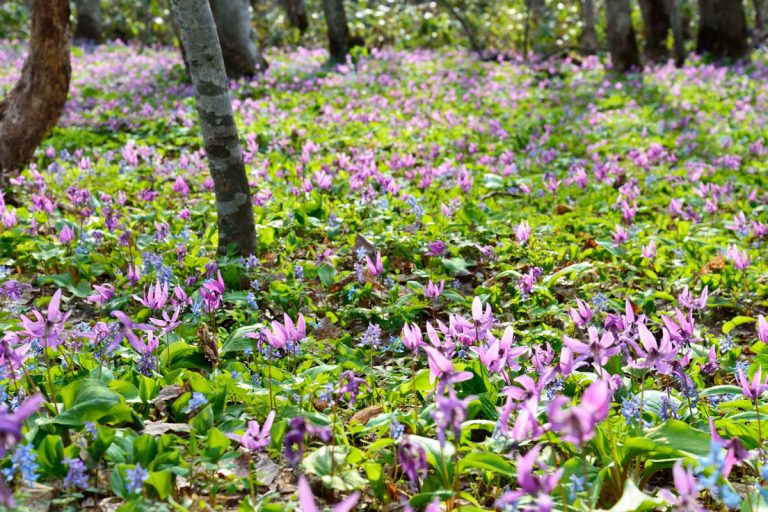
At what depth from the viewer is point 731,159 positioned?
26.1 ft

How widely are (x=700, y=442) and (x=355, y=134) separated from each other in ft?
24.6

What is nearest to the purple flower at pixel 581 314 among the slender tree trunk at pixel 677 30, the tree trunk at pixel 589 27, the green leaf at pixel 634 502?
the green leaf at pixel 634 502

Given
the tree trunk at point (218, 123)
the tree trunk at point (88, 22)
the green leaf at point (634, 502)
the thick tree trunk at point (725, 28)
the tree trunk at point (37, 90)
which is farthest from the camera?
the tree trunk at point (88, 22)

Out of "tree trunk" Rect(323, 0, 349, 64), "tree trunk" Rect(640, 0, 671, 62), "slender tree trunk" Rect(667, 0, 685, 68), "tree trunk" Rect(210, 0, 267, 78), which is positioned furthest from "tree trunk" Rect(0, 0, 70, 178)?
"tree trunk" Rect(640, 0, 671, 62)

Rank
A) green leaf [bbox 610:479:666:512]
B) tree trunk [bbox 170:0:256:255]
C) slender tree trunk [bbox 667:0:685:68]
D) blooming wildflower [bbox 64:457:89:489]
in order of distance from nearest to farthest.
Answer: green leaf [bbox 610:479:666:512] < blooming wildflower [bbox 64:457:89:489] < tree trunk [bbox 170:0:256:255] < slender tree trunk [bbox 667:0:685:68]

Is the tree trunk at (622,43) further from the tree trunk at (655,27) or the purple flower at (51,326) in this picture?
the purple flower at (51,326)

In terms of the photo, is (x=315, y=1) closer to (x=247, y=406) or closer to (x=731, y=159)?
(x=731, y=159)

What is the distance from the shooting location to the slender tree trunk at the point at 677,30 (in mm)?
15022

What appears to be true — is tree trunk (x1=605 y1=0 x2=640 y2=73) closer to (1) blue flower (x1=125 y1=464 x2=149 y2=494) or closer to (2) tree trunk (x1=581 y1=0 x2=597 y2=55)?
(2) tree trunk (x1=581 y1=0 x2=597 y2=55)

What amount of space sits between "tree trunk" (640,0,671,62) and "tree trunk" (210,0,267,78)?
9.24m

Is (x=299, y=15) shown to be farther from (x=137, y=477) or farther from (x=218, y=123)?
(x=137, y=477)

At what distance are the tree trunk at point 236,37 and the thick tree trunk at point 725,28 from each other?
1106 cm

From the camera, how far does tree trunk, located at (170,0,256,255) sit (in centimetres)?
432

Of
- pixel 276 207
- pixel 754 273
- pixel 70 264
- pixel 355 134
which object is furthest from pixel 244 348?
pixel 355 134
